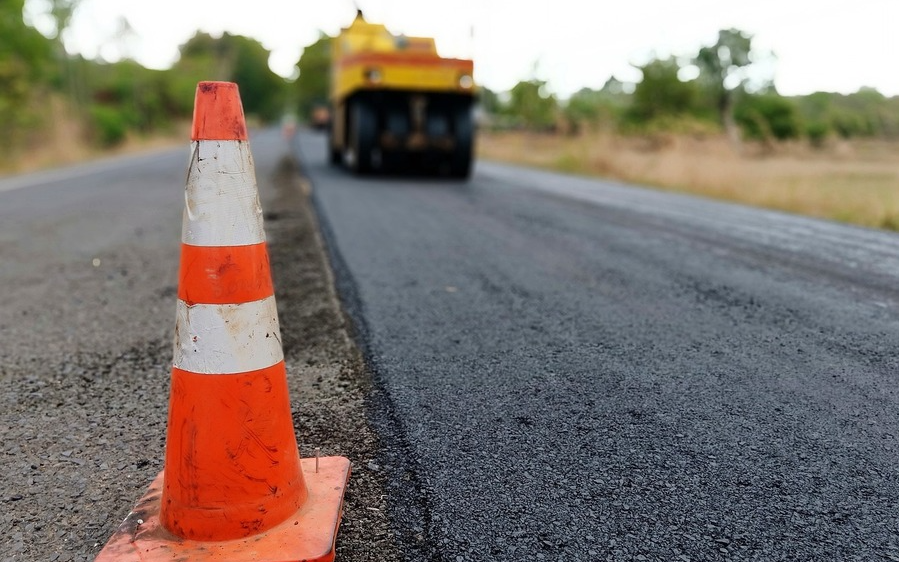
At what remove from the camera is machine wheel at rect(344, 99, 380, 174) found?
1169 centimetres

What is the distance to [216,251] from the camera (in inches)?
65.0

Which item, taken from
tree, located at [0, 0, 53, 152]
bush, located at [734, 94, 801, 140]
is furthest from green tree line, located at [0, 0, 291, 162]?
bush, located at [734, 94, 801, 140]

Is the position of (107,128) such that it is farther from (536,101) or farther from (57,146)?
(536,101)

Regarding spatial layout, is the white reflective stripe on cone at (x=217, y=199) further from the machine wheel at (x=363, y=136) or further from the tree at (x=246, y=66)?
the tree at (x=246, y=66)

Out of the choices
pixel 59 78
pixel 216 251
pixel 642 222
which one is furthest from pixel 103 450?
pixel 59 78

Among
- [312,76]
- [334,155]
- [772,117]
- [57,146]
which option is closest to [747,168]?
[334,155]

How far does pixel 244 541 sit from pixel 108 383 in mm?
1295

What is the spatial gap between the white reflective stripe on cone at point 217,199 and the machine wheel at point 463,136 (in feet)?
34.3

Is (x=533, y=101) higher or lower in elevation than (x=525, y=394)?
higher

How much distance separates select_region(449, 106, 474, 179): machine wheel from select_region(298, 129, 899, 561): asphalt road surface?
22.7 feet

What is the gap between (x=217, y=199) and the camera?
1.67 m

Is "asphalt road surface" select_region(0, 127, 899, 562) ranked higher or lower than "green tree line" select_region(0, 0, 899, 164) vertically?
lower

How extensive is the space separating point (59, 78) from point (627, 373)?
130 ft

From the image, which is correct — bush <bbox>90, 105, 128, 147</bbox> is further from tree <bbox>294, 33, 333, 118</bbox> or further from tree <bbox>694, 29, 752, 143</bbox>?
tree <bbox>294, 33, 333, 118</bbox>
